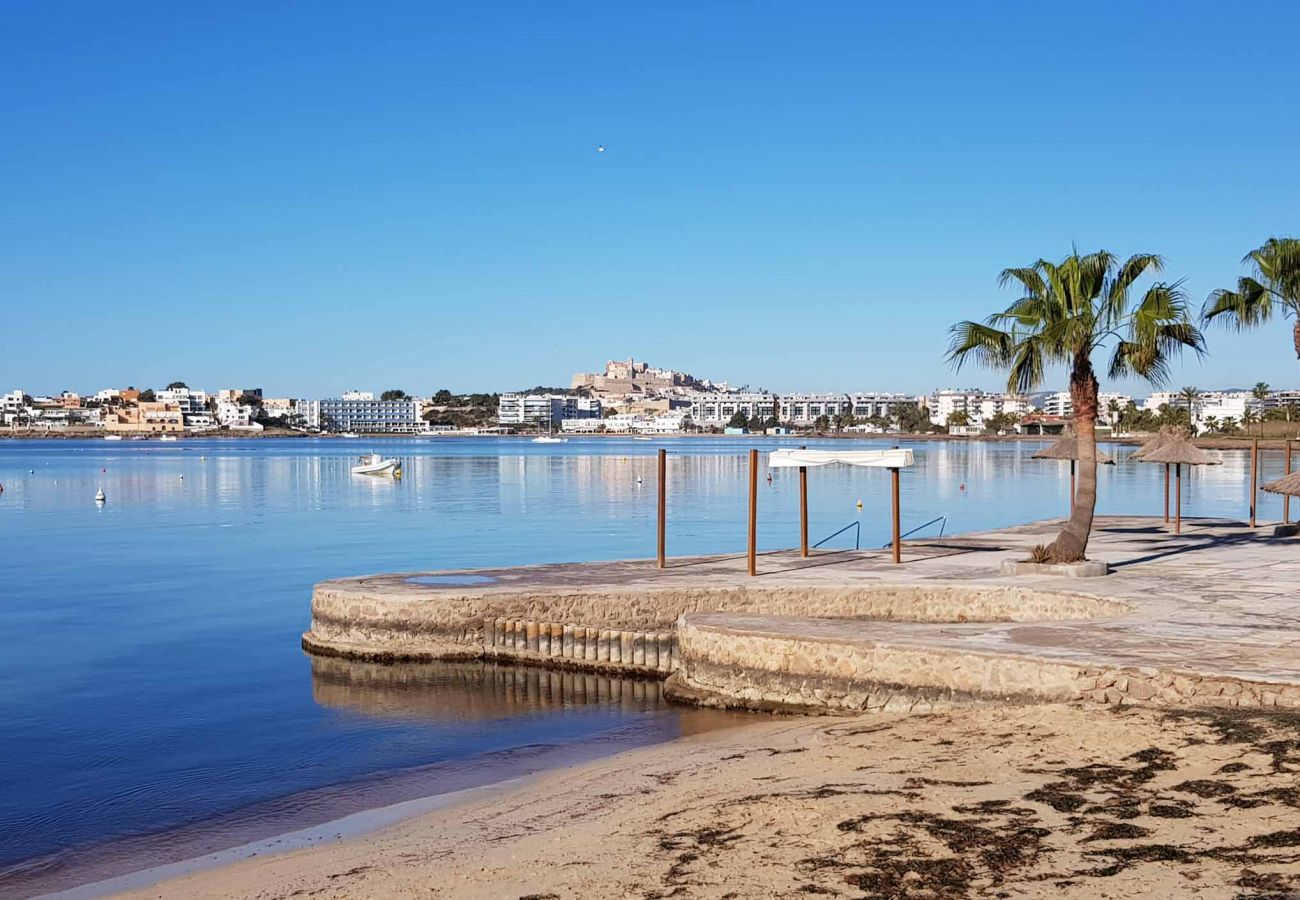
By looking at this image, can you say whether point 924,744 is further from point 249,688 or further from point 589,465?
point 589,465

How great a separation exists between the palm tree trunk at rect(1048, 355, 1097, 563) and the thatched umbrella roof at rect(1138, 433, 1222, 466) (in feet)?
28.6

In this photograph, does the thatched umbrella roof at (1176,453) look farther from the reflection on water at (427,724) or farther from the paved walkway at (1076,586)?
the reflection on water at (427,724)

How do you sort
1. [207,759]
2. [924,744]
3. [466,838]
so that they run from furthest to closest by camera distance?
[207,759]
[924,744]
[466,838]

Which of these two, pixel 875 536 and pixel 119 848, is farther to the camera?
pixel 875 536

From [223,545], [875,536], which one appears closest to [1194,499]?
[875,536]

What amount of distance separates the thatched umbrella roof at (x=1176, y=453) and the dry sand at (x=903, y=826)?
17.7m

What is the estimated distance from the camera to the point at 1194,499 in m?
52.3

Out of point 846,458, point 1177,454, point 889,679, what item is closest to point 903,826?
point 889,679

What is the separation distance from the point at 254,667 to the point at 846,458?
9.56 meters

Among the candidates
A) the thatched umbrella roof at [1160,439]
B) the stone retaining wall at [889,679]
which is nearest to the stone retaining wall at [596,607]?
the stone retaining wall at [889,679]

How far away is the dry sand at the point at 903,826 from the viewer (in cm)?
601

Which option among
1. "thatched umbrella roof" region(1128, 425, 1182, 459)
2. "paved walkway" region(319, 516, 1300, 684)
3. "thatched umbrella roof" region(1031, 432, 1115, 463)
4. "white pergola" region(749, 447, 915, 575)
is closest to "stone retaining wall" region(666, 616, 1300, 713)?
"paved walkway" region(319, 516, 1300, 684)

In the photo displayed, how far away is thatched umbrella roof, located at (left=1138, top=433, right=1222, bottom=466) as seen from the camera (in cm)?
2542

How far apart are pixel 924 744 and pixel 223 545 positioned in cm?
3006
